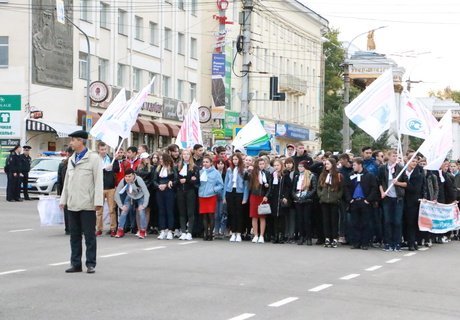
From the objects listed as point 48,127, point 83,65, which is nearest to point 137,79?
point 83,65

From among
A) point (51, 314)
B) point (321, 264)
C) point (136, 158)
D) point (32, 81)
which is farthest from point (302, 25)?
point (51, 314)

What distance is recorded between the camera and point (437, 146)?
17922mm

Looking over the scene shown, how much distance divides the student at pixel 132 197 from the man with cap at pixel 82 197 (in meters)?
5.70

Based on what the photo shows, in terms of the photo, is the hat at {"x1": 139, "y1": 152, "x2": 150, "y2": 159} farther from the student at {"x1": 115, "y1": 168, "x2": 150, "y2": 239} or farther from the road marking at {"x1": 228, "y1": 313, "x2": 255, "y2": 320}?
the road marking at {"x1": 228, "y1": 313, "x2": 255, "y2": 320}

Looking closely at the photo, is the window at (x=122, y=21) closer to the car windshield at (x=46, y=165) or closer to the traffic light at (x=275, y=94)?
the traffic light at (x=275, y=94)

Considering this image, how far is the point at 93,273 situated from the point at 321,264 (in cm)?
379

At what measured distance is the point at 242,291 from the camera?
1126 cm

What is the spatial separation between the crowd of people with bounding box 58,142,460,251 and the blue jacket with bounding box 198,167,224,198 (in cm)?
2

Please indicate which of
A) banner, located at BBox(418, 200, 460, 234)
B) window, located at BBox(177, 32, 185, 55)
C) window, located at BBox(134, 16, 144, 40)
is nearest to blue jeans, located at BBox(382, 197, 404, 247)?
banner, located at BBox(418, 200, 460, 234)

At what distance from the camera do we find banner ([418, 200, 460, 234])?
18516 mm

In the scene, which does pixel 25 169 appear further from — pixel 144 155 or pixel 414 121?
pixel 414 121

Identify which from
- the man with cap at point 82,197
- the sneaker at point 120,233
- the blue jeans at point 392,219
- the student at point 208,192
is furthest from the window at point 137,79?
the man with cap at point 82,197

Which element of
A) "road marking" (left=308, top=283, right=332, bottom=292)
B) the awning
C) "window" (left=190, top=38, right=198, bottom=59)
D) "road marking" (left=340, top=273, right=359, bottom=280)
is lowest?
"road marking" (left=340, top=273, right=359, bottom=280)

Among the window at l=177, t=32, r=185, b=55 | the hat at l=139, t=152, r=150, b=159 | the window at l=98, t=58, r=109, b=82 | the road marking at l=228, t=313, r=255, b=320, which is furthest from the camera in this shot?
the window at l=177, t=32, r=185, b=55
